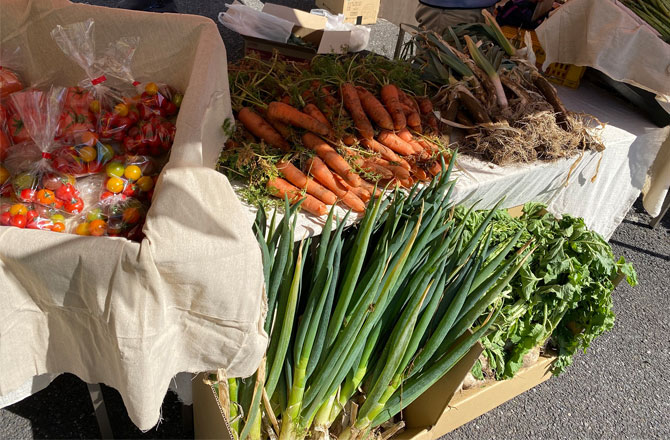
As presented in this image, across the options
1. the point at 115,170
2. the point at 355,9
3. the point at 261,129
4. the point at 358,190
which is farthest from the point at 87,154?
the point at 355,9

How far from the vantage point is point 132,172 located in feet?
4.91

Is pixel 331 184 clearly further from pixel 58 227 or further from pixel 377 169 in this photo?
pixel 58 227

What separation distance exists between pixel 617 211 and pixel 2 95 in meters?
3.15

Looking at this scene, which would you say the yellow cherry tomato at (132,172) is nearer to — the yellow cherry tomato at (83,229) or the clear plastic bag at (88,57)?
the yellow cherry tomato at (83,229)

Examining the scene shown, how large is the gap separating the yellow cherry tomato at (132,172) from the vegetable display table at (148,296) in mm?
281

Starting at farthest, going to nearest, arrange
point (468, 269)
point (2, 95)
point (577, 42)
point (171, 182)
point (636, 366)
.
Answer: point (577, 42) → point (636, 366) → point (2, 95) → point (468, 269) → point (171, 182)

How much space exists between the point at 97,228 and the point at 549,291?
1.53 meters

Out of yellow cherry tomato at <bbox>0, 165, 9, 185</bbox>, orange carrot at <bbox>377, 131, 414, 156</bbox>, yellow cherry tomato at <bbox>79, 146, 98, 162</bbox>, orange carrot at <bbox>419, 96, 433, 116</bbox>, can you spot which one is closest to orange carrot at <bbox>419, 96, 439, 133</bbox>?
orange carrot at <bbox>419, 96, 433, 116</bbox>

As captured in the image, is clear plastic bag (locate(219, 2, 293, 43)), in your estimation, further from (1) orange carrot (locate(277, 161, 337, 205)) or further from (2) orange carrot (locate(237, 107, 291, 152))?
(1) orange carrot (locate(277, 161, 337, 205))

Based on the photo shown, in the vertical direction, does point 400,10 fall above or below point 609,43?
below

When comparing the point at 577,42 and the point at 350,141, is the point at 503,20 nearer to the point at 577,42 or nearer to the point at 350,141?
the point at 577,42

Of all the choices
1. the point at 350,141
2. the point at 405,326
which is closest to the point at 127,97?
the point at 350,141

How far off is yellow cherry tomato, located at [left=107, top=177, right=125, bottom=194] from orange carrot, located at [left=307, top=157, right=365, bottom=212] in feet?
2.14

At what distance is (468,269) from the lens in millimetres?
1396
